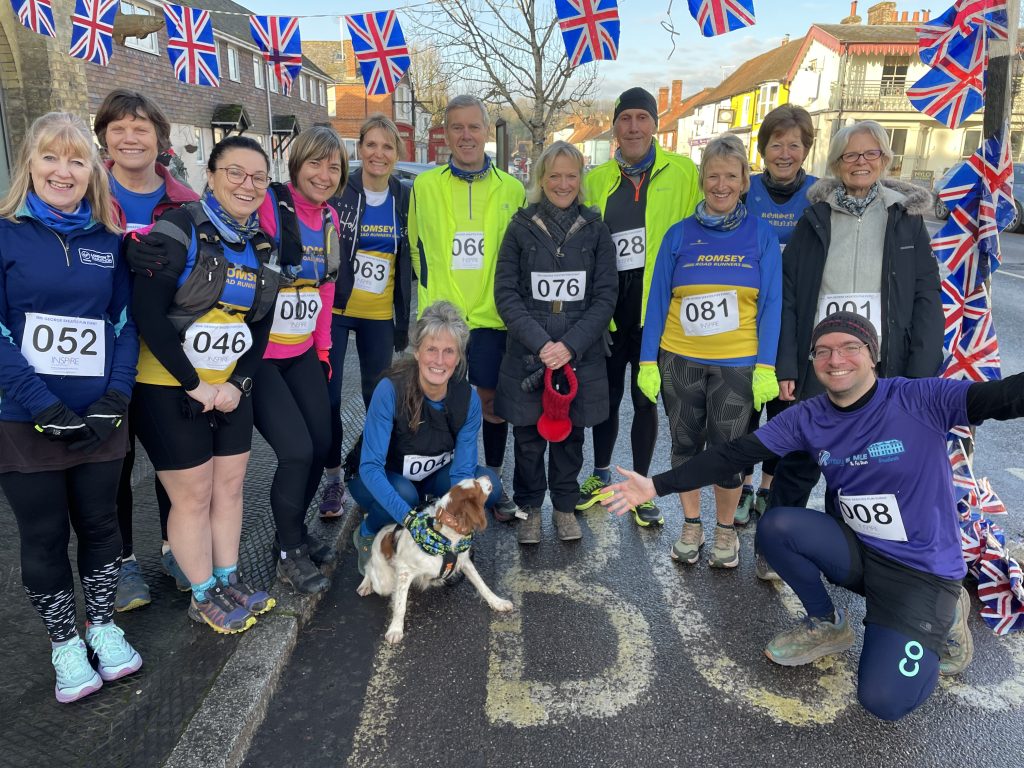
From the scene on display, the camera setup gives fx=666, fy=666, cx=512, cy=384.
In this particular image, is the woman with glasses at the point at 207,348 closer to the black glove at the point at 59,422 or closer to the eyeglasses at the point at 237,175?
the eyeglasses at the point at 237,175

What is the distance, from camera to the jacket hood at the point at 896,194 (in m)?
3.28

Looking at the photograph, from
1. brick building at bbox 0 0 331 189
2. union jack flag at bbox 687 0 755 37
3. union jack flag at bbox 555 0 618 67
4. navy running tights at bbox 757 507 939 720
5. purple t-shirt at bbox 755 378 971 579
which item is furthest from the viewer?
brick building at bbox 0 0 331 189

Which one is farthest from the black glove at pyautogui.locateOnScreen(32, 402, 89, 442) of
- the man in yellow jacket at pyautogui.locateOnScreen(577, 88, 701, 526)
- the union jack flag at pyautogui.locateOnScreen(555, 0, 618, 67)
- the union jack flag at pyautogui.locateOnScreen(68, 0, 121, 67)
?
the union jack flag at pyautogui.locateOnScreen(68, 0, 121, 67)

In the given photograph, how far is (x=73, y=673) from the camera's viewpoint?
255 centimetres

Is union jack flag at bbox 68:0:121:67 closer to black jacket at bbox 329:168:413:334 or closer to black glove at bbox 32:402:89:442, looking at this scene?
black jacket at bbox 329:168:413:334

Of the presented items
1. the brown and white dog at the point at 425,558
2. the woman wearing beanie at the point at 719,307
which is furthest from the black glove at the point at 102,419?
the woman wearing beanie at the point at 719,307

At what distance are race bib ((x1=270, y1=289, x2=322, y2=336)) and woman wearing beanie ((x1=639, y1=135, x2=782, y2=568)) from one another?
1772 mm

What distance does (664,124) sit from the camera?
7325 centimetres

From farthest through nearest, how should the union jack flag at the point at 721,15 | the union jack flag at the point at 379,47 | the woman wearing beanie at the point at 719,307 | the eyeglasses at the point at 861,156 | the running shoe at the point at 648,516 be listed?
the union jack flag at the point at 379,47 → the union jack flag at the point at 721,15 → the running shoe at the point at 648,516 → the woman wearing beanie at the point at 719,307 → the eyeglasses at the point at 861,156

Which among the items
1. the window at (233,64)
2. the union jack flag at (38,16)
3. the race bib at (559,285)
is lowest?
the race bib at (559,285)

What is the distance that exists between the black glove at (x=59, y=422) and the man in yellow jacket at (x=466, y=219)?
210 cm

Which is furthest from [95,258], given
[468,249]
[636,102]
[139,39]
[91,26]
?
[139,39]

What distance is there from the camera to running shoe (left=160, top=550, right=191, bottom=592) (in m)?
3.26

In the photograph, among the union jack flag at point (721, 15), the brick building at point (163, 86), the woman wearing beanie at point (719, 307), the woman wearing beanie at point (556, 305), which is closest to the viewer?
the woman wearing beanie at point (719, 307)
